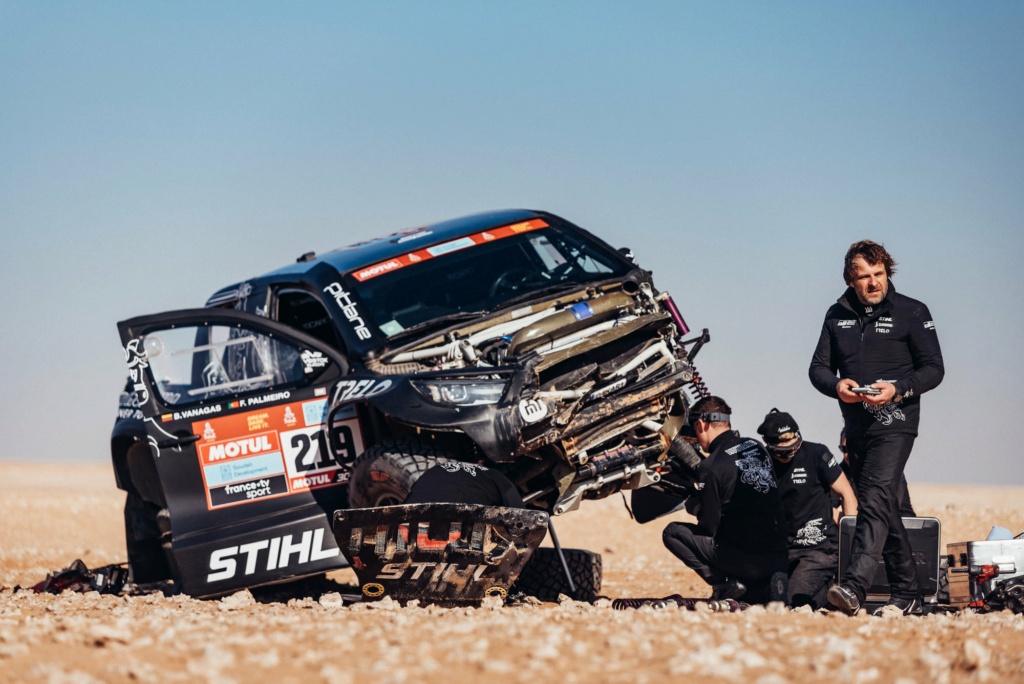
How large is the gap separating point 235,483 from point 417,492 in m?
1.38

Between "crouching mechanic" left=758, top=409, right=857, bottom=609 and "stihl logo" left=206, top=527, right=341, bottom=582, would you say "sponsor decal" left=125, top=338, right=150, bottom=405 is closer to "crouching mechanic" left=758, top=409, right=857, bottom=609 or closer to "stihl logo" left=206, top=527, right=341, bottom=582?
"stihl logo" left=206, top=527, right=341, bottom=582

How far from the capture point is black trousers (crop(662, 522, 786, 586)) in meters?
6.17

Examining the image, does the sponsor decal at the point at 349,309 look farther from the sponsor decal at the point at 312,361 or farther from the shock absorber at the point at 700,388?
the shock absorber at the point at 700,388

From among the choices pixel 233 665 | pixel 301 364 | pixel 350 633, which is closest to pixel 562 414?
pixel 301 364

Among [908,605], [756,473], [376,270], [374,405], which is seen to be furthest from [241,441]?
[908,605]

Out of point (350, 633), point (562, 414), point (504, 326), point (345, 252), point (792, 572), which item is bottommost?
point (792, 572)

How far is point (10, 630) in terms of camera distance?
376 cm

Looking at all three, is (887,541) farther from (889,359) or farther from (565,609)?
(565,609)

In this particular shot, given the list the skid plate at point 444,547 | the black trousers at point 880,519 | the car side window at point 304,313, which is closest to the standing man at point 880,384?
the black trousers at point 880,519

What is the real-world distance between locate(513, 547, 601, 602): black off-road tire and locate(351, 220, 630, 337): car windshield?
1774 mm

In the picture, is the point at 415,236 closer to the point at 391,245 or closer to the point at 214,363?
the point at 391,245

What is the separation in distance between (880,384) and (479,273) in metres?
2.76

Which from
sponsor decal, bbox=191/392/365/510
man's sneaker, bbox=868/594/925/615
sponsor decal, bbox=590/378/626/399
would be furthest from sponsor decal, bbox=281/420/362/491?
man's sneaker, bbox=868/594/925/615

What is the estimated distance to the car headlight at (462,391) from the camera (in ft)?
17.7
